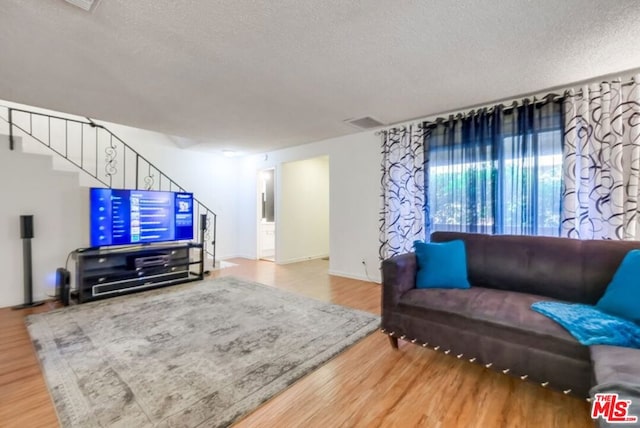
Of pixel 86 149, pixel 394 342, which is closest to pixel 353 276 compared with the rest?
pixel 394 342

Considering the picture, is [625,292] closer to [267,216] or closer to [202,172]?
[267,216]

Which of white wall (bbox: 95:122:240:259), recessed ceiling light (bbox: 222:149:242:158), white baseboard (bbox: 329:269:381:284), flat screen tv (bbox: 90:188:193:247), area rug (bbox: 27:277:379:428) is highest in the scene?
recessed ceiling light (bbox: 222:149:242:158)

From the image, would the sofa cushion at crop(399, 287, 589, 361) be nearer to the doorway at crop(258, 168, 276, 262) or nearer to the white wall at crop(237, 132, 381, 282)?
the white wall at crop(237, 132, 381, 282)

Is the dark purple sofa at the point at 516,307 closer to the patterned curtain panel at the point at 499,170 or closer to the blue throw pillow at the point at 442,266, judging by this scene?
the blue throw pillow at the point at 442,266

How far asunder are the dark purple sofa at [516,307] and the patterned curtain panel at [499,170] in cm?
71

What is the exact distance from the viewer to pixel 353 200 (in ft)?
15.2

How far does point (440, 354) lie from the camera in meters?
2.29

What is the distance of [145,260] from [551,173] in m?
5.11

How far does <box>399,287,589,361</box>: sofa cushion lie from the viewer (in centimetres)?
163

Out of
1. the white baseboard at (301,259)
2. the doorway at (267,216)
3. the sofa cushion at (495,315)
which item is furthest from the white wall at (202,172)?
the sofa cushion at (495,315)

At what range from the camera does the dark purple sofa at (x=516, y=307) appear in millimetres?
1572

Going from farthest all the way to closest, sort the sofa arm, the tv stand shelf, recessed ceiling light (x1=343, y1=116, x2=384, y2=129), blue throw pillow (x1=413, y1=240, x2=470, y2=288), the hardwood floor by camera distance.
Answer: recessed ceiling light (x1=343, y1=116, x2=384, y2=129)
the tv stand shelf
blue throw pillow (x1=413, y1=240, x2=470, y2=288)
the sofa arm
the hardwood floor

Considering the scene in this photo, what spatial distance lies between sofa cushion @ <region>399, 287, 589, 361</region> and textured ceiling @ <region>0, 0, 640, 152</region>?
6.24 feet

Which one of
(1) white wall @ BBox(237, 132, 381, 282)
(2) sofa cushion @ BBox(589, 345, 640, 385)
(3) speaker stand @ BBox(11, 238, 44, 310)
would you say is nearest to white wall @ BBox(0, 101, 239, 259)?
(3) speaker stand @ BBox(11, 238, 44, 310)
